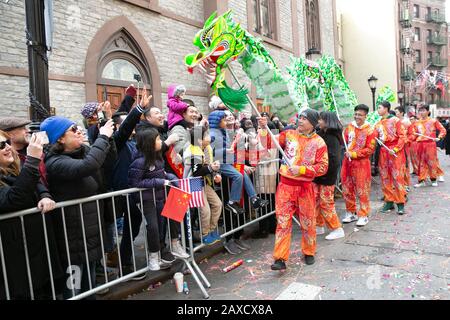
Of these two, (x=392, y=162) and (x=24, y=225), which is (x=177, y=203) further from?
(x=392, y=162)

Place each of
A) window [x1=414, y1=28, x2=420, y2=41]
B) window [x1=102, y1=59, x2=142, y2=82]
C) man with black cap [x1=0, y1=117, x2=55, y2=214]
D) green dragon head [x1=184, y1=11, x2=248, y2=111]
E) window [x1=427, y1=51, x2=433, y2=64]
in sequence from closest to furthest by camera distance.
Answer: man with black cap [x1=0, y1=117, x2=55, y2=214], green dragon head [x1=184, y1=11, x2=248, y2=111], window [x1=102, y1=59, x2=142, y2=82], window [x1=414, y1=28, x2=420, y2=41], window [x1=427, y1=51, x2=433, y2=64]

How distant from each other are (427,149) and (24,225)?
932 cm

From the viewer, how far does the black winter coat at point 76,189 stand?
275 cm

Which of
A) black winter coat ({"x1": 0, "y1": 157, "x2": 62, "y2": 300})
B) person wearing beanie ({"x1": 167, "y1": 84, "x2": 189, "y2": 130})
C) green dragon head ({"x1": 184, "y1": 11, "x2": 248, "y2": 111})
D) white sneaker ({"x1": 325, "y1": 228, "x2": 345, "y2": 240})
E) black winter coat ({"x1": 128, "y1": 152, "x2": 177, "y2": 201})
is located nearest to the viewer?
black winter coat ({"x1": 0, "y1": 157, "x2": 62, "y2": 300})

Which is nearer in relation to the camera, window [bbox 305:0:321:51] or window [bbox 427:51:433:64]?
window [bbox 305:0:321:51]

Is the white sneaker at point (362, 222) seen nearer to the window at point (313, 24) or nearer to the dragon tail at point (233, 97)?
the dragon tail at point (233, 97)

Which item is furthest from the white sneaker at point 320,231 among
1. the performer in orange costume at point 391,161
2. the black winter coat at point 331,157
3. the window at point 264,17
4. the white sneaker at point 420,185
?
the window at point 264,17

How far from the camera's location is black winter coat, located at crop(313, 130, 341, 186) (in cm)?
502

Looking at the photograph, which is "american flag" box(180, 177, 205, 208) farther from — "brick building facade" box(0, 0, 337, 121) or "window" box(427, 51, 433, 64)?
"window" box(427, 51, 433, 64)

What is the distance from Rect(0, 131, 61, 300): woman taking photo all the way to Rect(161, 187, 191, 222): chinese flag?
1.05 metres

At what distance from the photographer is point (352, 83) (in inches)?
1046

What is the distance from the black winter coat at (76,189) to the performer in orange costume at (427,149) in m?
8.42

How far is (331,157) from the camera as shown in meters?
5.17

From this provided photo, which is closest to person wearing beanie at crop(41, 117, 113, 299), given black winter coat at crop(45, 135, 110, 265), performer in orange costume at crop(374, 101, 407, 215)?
black winter coat at crop(45, 135, 110, 265)
